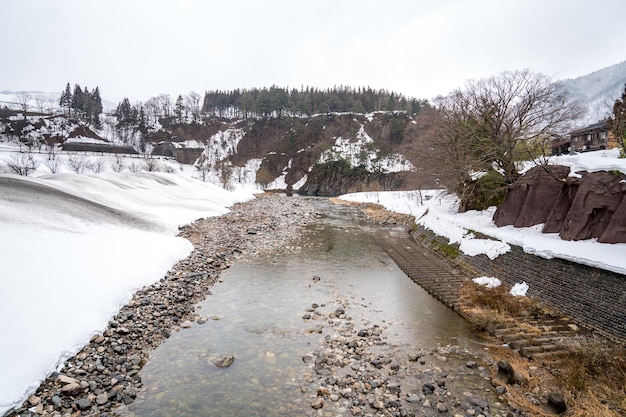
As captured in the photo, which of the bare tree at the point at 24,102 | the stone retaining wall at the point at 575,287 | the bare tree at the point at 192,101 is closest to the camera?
the stone retaining wall at the point at 575,287

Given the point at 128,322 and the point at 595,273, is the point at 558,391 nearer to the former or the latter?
the point at 595,273

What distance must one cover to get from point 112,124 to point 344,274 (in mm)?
122654

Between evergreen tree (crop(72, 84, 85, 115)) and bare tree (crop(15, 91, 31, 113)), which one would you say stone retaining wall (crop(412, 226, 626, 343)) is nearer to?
bare tree (crop(15, 91, 31, 113))

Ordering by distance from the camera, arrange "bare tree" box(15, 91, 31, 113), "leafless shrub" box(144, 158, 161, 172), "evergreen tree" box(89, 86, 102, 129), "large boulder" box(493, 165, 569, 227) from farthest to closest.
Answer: "evergreen tree" box(89, 86, 102, 129), "bare tree" box(15, 91, 31, 113), "leafless shrub" box(144, 158, 161, 172), "large boulder" box(493, 165, 569, 227)

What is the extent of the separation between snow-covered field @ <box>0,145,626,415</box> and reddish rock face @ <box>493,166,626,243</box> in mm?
498

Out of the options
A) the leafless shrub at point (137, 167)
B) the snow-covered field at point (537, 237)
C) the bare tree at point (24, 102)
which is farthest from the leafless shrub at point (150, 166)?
the snow-covered field at point (537, 237)

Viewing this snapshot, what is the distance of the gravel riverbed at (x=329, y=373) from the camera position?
20.7 ft

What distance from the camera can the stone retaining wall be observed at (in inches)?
356

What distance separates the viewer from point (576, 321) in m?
9.92

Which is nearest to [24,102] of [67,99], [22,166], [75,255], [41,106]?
[67,99]

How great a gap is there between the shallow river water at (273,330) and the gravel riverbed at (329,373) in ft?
0.82

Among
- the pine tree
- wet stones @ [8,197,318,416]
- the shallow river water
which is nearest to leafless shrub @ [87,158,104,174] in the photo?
wet stones @ [8,197,318,416]

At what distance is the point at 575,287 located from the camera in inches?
411

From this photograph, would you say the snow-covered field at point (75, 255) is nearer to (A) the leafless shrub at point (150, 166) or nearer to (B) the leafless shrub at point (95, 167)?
(B) the leafless shrub at point (95, 167)
